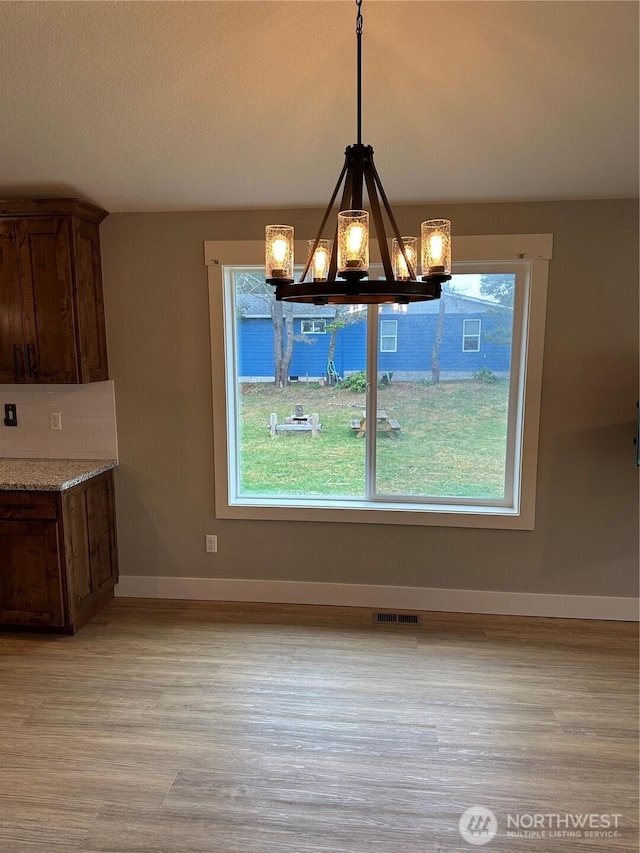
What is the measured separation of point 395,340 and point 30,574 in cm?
244

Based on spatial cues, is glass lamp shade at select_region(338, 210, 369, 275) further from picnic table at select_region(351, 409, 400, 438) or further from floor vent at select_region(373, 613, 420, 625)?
floor vent at select_region(373, 613, 420, 625)

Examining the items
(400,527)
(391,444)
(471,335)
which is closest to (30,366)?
(391,444)

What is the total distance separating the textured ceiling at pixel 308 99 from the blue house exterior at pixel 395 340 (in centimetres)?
61

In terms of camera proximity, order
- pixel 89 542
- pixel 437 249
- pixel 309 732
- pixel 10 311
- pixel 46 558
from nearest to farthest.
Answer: pixel 437 249
pixel 309 732
pixel 46 558
pixel 10 311
pixel 89 542

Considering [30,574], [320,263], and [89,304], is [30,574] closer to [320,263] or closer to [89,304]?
[89,304]

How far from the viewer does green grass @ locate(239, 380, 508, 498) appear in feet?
10.6

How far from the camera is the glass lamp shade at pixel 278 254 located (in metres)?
1.49

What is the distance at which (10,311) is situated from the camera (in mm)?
2980

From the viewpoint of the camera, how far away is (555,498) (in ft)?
10.2

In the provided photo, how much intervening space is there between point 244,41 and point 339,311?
1464 millimetres

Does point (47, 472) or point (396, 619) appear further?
point (396, 619)

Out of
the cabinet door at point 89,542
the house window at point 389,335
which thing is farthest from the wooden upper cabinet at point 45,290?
the house window at point 389,335

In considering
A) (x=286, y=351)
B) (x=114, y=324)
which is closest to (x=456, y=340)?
(x=286, y=351)

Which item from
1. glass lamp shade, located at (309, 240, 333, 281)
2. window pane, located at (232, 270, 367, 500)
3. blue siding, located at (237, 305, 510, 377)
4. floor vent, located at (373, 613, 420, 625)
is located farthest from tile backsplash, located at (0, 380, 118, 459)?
glass lamp shade, located at (309, 240, 333, 281)
